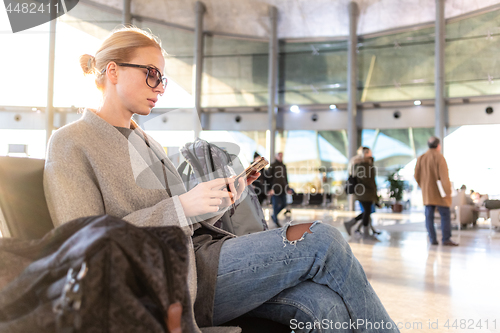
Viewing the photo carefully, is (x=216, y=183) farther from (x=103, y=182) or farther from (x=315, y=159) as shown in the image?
(x=315, y=159)

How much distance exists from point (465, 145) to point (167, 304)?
13559mm

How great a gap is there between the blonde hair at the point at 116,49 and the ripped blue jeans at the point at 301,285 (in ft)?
2.67

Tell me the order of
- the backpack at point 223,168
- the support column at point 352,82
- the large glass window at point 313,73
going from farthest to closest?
1. the large glass window at point 313,73
2. the support column at point 352,82
3. the backpack at point 223,168

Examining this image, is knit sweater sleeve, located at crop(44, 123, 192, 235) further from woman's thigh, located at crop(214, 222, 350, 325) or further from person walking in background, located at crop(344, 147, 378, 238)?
person walking in background, located at crop(344, 147, 378, 238)

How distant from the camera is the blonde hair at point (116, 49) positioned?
53.9 inches

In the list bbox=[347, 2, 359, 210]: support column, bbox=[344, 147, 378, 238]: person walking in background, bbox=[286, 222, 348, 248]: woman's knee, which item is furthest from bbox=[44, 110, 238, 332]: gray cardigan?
bbox=[347, 2, 359, 210]: support column

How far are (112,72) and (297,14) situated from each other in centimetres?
1305

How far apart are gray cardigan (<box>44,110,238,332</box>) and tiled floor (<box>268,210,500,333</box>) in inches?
74.2

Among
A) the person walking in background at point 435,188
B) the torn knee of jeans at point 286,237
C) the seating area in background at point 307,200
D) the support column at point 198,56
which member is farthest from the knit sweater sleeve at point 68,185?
the support column at point 198,56

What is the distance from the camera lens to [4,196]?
1.02 m

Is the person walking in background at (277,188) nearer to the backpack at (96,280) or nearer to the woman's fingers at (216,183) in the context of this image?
the woman's fingers at (216,183)

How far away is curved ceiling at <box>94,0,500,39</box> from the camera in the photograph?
40.7ft

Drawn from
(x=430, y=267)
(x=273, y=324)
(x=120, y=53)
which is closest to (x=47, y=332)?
(x=273, y=324)

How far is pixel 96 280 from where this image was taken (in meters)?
0.60
